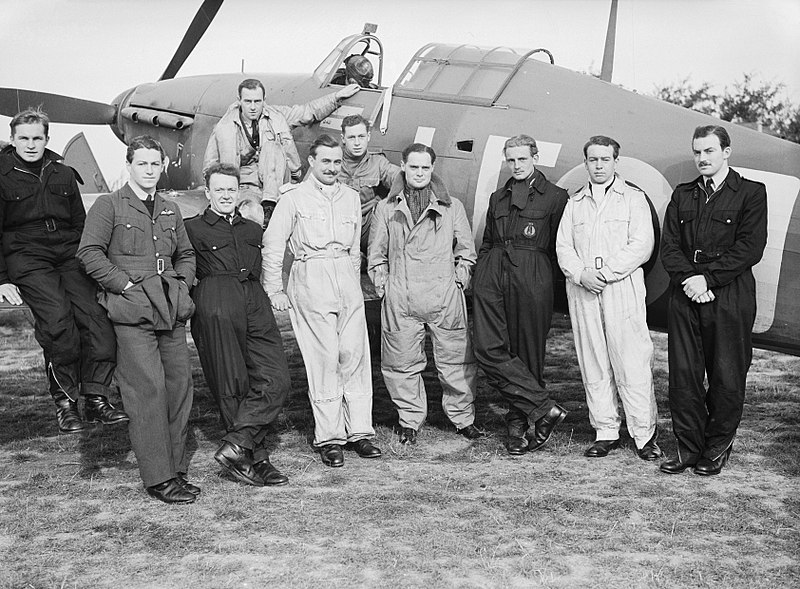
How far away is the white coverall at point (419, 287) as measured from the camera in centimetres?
633

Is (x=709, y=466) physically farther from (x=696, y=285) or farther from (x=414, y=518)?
(x=414, y=518)

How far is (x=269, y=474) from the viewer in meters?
5.74

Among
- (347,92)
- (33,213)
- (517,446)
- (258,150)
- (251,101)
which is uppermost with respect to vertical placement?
(347,92)

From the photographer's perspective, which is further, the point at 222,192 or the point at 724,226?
the point at 222,192

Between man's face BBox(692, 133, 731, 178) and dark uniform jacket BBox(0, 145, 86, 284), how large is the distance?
155 inches

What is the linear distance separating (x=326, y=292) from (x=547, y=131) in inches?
82.9

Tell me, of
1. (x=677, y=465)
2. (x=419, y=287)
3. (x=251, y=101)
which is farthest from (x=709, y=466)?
(x=251, y=101)

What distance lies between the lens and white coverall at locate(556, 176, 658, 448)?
588 centimetres

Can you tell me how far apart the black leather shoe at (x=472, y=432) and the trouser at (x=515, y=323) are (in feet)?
1.83

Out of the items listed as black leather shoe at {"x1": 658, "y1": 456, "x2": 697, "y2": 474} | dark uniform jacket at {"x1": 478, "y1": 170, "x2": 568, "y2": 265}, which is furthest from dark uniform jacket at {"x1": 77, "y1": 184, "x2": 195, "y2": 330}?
black leather shoe at {"x1": 658, "y1": 456, "x2": 697, "y2": 474}

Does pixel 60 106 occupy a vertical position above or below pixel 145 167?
above

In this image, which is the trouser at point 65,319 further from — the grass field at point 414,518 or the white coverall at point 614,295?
the white coverall at point 614,295

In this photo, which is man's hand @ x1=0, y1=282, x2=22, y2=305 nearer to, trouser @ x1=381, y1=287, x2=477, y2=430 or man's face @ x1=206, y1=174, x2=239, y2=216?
man's face @ x1=206, y1=174, x2=239, y2=216

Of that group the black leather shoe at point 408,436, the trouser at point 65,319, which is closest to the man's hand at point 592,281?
the black leather shoe at point 408,436
